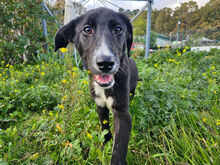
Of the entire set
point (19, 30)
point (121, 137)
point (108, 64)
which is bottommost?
point (121, 137)

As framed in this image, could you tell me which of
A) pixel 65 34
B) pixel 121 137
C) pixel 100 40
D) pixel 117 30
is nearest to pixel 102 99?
pixel 121 137

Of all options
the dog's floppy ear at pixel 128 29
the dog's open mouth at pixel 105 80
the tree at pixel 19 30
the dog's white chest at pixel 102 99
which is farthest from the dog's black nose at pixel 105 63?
the tree at pixel 19 30

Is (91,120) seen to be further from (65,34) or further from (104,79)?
(65,34)

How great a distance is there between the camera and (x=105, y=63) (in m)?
1.36

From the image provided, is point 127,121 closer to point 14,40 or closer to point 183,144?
point 183,144

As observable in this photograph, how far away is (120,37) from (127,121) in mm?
1043

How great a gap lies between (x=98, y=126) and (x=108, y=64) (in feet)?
3.46

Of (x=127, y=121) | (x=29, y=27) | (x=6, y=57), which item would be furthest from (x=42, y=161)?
(x=29, y=27)

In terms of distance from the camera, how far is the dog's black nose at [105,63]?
1345mm

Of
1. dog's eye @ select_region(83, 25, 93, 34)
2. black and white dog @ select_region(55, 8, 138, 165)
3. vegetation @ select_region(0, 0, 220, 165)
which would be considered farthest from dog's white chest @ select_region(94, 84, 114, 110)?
dog's eye @ select_region(83, 25, 93, 34)

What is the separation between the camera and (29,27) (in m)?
5.62

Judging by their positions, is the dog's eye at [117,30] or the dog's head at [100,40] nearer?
the dog's head at [100,40]

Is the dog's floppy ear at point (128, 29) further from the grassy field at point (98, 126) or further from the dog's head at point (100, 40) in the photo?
the grassy field at point (98, 126)

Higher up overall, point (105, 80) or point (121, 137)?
point (105, 80)
